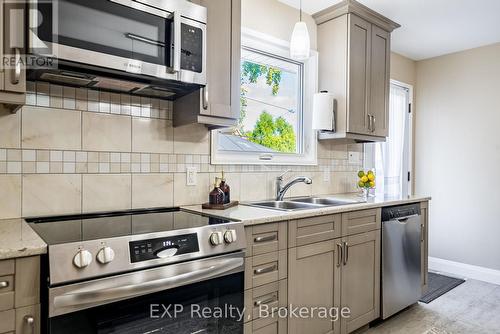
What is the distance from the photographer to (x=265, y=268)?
1.77 metres

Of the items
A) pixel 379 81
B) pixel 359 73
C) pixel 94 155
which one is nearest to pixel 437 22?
pixel 379 81

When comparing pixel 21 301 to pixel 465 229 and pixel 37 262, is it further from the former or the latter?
pixel 465 229

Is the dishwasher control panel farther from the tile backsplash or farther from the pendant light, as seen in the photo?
the pendant light

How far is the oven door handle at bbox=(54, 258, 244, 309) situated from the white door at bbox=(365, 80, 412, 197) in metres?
2.68

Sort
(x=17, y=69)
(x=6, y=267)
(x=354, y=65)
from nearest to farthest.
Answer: (x=6, y=267) → (x=17, y=69) → (x=354, y=65)

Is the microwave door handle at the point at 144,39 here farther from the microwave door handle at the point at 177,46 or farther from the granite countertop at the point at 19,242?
the granite countertop at the point at 19,242

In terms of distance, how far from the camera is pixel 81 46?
55.1 inches

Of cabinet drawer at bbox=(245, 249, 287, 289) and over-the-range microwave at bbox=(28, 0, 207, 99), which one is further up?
over-the-range microwave at bbox=(28, 0, 207, 99)

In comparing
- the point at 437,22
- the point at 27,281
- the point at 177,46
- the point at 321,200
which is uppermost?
the point at 437,22

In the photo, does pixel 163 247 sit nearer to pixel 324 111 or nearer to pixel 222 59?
pixel 222 59

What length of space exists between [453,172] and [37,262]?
13.6 feet

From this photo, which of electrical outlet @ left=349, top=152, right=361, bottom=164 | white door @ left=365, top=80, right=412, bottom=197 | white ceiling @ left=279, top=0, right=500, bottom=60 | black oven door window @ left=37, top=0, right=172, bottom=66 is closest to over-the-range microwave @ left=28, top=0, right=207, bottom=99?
black oven door window @ left=37, top=0, right=172, bottom=66

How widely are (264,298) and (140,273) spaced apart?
76 centimetres

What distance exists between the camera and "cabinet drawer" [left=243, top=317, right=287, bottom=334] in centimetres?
170
